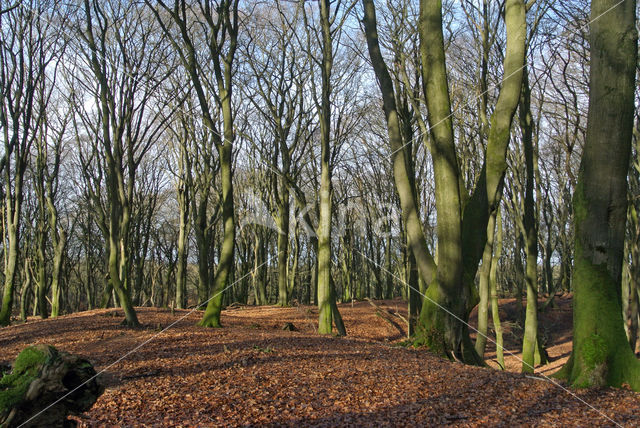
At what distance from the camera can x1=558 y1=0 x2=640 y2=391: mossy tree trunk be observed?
4844 mm

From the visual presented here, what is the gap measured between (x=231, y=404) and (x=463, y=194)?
4865mm

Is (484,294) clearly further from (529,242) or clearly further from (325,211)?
(325,211)

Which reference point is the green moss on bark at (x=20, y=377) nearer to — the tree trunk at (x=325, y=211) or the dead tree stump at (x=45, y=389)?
the dead tree stump at (x=45, y=389)

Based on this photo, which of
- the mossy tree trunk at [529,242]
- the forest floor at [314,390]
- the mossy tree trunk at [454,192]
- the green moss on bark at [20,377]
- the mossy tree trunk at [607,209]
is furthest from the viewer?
the mossy tree trunk at [529,242]

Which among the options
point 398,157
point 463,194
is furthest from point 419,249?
point 398,157

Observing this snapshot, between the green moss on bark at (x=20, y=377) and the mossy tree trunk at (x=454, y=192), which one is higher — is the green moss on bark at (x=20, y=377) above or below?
below

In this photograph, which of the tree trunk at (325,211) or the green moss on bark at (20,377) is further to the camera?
the tree trunk at (325,211)

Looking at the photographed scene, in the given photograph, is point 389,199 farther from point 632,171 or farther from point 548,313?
point 632,171

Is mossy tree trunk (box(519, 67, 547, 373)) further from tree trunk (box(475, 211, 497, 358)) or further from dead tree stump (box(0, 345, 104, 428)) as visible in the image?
dead tree stump (box(0, 345, 104, 428))

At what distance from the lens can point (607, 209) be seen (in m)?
4.94

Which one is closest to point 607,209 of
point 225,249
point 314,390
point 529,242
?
point 314,390

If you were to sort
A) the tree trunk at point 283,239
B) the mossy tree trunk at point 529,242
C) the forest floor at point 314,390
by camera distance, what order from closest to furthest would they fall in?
the forest floor at point 314,390 → the mossy tree trunk at point 529,242 → the tree trunk at point 283,239

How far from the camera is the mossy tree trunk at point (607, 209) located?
191 inches

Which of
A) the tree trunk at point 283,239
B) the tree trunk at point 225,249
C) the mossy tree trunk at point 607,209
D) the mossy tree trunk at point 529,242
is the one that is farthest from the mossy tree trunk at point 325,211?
the tree trunk at point 283,239
